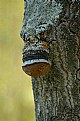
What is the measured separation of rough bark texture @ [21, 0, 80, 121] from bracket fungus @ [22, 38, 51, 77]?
2 cm

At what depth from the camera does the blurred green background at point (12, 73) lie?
4.85m

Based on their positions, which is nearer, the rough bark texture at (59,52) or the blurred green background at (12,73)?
the rough bark texture at (59,52)

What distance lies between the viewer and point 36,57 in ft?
3.03

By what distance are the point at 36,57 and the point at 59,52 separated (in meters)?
0.06

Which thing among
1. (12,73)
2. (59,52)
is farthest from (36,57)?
(12,73)

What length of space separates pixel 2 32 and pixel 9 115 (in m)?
0.92

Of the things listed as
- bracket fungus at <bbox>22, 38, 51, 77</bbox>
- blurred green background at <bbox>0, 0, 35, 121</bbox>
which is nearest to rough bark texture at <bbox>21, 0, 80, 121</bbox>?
bracket fungus at <bbox>22, 38, 51, 77</bbox>

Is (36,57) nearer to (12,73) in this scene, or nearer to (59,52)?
(59,52)

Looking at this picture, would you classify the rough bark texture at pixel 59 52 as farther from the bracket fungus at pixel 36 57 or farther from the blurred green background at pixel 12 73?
the blurred green background at pixel 12 73

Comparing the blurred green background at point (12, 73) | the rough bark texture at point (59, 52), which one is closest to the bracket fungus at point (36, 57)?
the rough bark texture at point (59, 52)

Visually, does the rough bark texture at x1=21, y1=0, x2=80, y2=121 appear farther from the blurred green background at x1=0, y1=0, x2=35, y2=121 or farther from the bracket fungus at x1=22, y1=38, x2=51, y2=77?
the blurred green background at x1=0, y1=0, x2=35, y2=121

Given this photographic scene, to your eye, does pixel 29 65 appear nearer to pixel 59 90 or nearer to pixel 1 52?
pixel 59 90

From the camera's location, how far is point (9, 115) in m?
4.93

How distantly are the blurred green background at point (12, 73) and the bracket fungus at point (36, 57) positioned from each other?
3.85 metres
